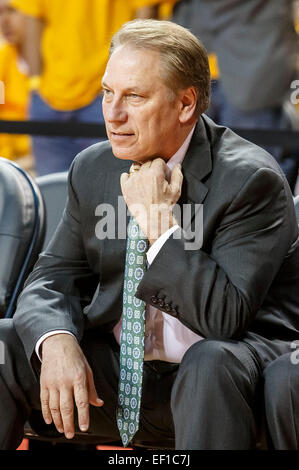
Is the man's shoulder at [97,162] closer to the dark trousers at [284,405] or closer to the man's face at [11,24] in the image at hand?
the dark trousers at [284,405]

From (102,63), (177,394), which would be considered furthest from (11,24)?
(177,394)

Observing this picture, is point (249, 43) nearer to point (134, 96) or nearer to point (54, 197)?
point (54, 197)

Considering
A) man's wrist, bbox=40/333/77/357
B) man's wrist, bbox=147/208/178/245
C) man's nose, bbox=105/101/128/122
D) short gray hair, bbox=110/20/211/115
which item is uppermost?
short gray hair, bbox=110/20/211/115

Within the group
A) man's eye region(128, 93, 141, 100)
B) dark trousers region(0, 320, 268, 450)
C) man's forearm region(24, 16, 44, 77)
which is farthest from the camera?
man's forearm region(24, 16, 44, 77)

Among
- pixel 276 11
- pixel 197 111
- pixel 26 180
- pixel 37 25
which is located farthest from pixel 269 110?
pixel 197 111

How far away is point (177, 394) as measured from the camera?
1.47 metres

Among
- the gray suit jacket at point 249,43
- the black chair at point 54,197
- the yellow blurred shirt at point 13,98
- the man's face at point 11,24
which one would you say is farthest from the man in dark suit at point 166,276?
the man's face at point 11,24

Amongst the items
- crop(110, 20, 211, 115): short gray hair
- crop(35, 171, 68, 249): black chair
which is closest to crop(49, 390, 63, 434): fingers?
crop(110, 20, 211, 115): short gray hair

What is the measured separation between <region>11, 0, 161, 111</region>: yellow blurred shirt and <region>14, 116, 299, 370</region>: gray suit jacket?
2.42 m

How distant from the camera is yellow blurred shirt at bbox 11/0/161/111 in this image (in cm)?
413

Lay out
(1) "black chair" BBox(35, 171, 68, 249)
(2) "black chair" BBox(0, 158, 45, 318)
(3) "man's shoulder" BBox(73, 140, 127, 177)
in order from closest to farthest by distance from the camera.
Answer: (3) "man's shoulder" BBox(73, 140, 127, 177)
(2) "black chair" BBox(0, 158, 45, 318)
(1) "black chair" BBox(35, 171, 68, 249)

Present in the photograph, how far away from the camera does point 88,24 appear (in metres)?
4.18

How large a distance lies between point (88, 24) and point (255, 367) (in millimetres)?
3015

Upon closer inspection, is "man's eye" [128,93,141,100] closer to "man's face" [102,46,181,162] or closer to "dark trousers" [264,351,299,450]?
"man's face" [102,46,181,162]
